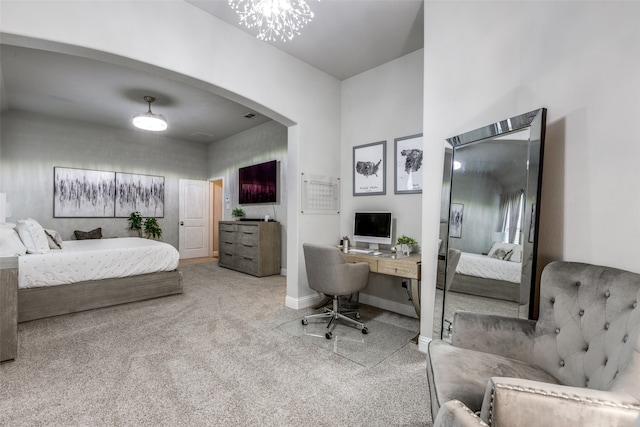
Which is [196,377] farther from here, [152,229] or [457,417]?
[152,229]

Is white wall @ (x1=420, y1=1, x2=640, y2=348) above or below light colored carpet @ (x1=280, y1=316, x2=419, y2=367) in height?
above

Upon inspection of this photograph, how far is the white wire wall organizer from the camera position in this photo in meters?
3.60

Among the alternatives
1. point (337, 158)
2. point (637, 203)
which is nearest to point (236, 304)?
point (337, 158)

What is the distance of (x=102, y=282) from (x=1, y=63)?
2.88 metres

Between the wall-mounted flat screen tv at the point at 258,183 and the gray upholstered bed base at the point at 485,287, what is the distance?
13.3 ft

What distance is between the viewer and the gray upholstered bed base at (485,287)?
6.05ft

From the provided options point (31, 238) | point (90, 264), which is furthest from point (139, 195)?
point (90, 264)

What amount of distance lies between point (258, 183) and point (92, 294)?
339 cm

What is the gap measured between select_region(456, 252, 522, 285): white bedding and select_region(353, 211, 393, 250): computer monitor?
1.13 meters

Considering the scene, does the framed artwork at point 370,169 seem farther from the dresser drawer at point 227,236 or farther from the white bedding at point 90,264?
the dresser drawer at point 227,236

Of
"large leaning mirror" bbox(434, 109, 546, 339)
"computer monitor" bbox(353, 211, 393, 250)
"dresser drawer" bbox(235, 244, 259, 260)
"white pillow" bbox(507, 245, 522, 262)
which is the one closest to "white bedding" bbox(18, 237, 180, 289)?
"dresser drawer" bbox(235, 244, 259, 260)

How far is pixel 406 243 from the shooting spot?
315 cm

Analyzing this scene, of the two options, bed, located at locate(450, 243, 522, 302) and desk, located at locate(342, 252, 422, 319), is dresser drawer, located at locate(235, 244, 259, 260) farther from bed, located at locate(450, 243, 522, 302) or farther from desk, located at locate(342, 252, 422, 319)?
bed, located at locate(450, 243, 522, 302)

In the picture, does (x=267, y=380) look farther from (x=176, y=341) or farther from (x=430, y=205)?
(x=430, y=205)
